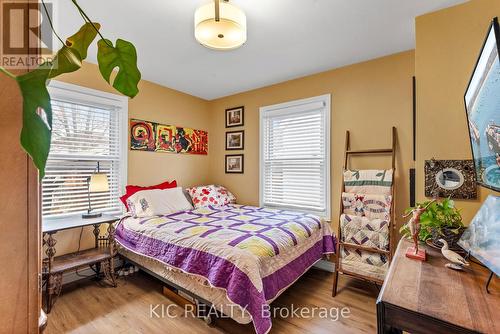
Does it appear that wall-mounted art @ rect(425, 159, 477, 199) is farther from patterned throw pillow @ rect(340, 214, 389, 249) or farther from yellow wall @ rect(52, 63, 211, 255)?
yellow wall @ rect(52, 63, 211, 255)

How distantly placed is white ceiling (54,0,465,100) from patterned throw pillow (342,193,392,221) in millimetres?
1529

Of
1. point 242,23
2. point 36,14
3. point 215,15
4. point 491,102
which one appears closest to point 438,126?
point 491,102

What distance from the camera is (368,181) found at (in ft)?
A: 8.21

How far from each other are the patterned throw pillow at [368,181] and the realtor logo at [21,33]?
2629 millimetres

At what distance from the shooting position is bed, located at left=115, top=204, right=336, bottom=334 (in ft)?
5.47

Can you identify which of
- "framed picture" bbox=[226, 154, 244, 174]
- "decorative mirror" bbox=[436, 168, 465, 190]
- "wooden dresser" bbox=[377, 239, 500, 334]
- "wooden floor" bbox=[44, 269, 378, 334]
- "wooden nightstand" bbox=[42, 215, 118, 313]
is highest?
"framed picture" bbox=[226, 154, 244, 174]

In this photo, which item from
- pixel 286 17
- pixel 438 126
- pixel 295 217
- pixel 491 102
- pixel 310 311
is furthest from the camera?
pixel 295 217

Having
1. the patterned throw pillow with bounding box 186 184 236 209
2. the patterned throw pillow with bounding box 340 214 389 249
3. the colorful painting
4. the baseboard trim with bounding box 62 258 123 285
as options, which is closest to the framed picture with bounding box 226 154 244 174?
the patterned throw pillow with bounding box 186 184 236 209

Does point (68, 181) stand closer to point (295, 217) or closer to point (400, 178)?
point (295, 217)

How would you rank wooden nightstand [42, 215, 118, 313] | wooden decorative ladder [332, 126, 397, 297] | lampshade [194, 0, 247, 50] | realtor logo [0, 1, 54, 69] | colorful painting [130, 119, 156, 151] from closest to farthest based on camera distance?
realtor logo [0, 1, 54, 69], lampshade [194, 0, 247, 50], wooden nightstand [42, 215, 118, 313], wooden decorative ladder [332, 126, 397, 297], colorful painting [130, 119, 156, 151]

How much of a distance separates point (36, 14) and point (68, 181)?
2.60 m

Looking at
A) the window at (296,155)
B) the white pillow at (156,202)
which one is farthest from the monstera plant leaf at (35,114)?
the window at (296,155)

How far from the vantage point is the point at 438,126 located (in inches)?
68.9

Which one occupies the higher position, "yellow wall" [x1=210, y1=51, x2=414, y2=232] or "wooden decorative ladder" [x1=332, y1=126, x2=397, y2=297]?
"yellow wall" [x1=210, y1=51, x2=414, y2=232]
